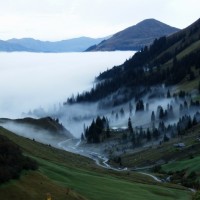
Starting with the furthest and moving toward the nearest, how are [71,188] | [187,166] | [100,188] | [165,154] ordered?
[165,154] < [187,166] < [100,188] < [71,188]

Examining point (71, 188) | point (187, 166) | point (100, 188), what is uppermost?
point (71, 188)

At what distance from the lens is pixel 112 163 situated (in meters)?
175

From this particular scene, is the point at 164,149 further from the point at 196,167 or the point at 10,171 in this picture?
the point at 10,171

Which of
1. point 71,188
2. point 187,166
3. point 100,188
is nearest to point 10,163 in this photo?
point 71,188

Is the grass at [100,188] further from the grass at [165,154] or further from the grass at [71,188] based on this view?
the grass at [165,154]

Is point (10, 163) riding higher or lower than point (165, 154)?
higher

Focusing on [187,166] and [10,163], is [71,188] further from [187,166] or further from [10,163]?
[187,166]

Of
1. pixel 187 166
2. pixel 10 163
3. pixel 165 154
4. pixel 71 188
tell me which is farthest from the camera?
pixel 165 154

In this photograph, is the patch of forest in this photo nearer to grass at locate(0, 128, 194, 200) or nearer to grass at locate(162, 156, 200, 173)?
grass at locate(0, 128, 194, 200)

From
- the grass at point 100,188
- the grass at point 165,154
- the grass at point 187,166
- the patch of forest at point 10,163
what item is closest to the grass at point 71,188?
the grass at point 100,188

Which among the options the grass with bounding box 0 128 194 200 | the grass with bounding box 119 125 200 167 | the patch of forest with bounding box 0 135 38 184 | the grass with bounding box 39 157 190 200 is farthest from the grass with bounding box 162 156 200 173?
the patch of forest with bounding box 0 135 38 184

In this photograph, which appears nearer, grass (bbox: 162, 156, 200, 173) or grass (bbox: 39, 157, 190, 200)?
grass (bbox: 39, 157, 190, 200)

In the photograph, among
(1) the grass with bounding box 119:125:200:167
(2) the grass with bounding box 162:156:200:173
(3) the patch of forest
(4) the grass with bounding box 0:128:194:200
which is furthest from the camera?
(1) the grass with bounding box 119:125:200:167

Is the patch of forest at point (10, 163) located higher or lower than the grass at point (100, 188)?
higher
